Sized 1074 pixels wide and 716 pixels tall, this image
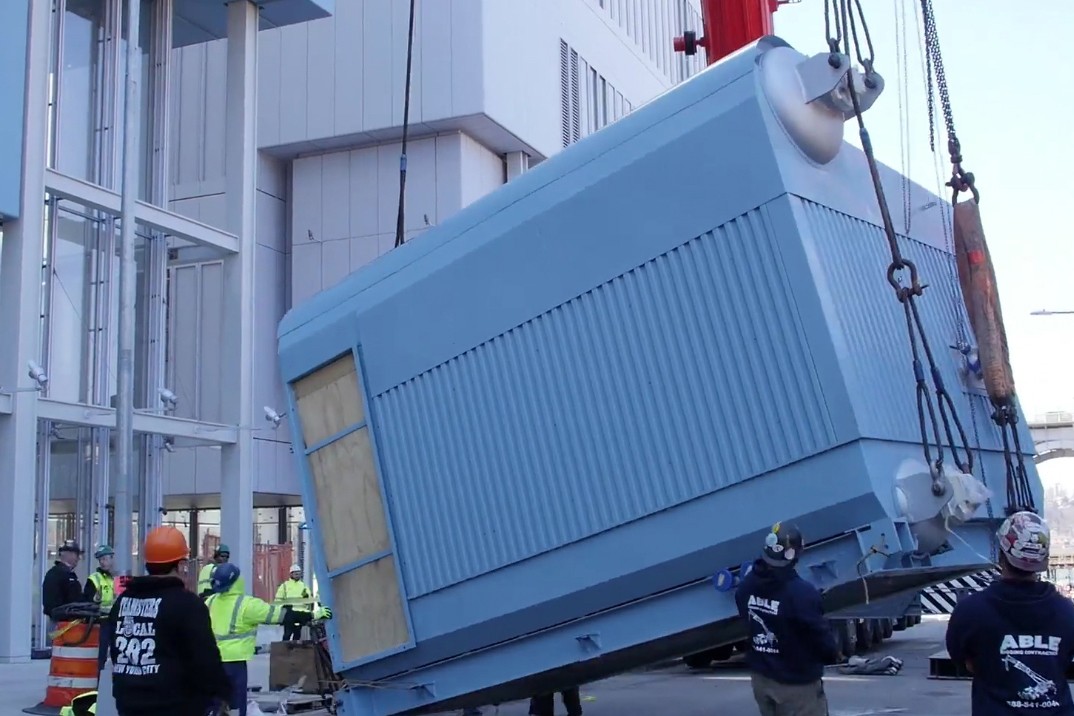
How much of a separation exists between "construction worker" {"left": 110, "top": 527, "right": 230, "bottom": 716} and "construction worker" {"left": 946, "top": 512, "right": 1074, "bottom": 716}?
2979 millimetres

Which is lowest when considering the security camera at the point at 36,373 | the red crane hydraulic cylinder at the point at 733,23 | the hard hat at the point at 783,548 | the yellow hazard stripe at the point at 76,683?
the yellow hazard stripe at the point at 76,683

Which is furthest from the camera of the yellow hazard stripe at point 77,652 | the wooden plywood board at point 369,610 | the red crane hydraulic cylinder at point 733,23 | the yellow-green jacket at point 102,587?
the yellow-green jacket at point 102,587

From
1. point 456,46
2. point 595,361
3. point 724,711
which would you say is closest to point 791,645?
point 595,361

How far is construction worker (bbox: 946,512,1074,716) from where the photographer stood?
4.07m

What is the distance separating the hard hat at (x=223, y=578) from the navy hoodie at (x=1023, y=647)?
6124 mm

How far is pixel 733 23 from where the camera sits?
1105 cm

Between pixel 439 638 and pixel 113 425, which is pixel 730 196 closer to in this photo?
pixel 439 638

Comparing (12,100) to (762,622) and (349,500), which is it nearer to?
(349,500)

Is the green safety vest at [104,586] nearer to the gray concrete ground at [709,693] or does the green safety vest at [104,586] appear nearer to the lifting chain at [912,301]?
the gray concrete ground at [709,693]

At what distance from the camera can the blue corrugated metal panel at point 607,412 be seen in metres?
6.72

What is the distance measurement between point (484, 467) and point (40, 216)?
1336 centimetres

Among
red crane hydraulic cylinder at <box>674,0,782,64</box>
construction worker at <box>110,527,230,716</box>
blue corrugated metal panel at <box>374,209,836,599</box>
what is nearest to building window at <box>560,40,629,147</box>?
red crane hydraulic cylinder at <box>674,0,782,64</box>

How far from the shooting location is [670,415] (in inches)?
281

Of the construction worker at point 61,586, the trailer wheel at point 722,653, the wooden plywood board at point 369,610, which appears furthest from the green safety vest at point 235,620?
the trailer wheel at point 722,653
